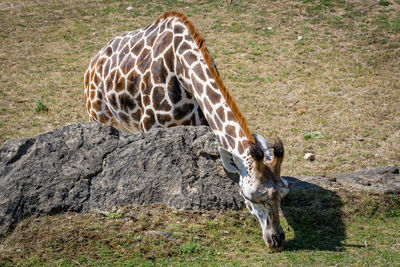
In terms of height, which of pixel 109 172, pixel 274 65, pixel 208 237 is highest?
pixel 109 172

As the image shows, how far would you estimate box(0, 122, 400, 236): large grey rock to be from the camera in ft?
18.6

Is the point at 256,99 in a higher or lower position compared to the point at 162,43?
lower

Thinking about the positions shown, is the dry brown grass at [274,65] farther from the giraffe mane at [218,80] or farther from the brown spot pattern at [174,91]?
the giraffe mane at [218,80]

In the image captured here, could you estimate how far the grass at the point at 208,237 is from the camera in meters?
4.88

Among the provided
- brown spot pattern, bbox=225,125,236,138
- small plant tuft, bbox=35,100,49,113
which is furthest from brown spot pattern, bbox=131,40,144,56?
small plant tuft, bbox=35,100,49,113

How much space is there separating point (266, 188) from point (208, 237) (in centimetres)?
90

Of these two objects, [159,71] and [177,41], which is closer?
[177,41]

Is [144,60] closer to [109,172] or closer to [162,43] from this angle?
[162,43]

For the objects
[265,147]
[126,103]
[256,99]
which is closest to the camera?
[265,147]

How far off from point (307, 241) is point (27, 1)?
15.8 m

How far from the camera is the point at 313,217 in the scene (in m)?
5.86

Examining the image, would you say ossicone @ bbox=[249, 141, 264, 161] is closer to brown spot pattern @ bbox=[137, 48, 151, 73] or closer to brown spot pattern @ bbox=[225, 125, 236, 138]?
brown spot pattern @ bbox=[225, 125, 236, 138]

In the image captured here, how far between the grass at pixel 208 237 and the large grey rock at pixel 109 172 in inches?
6.4

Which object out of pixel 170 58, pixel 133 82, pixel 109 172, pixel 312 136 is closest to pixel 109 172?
pixel 109 172
